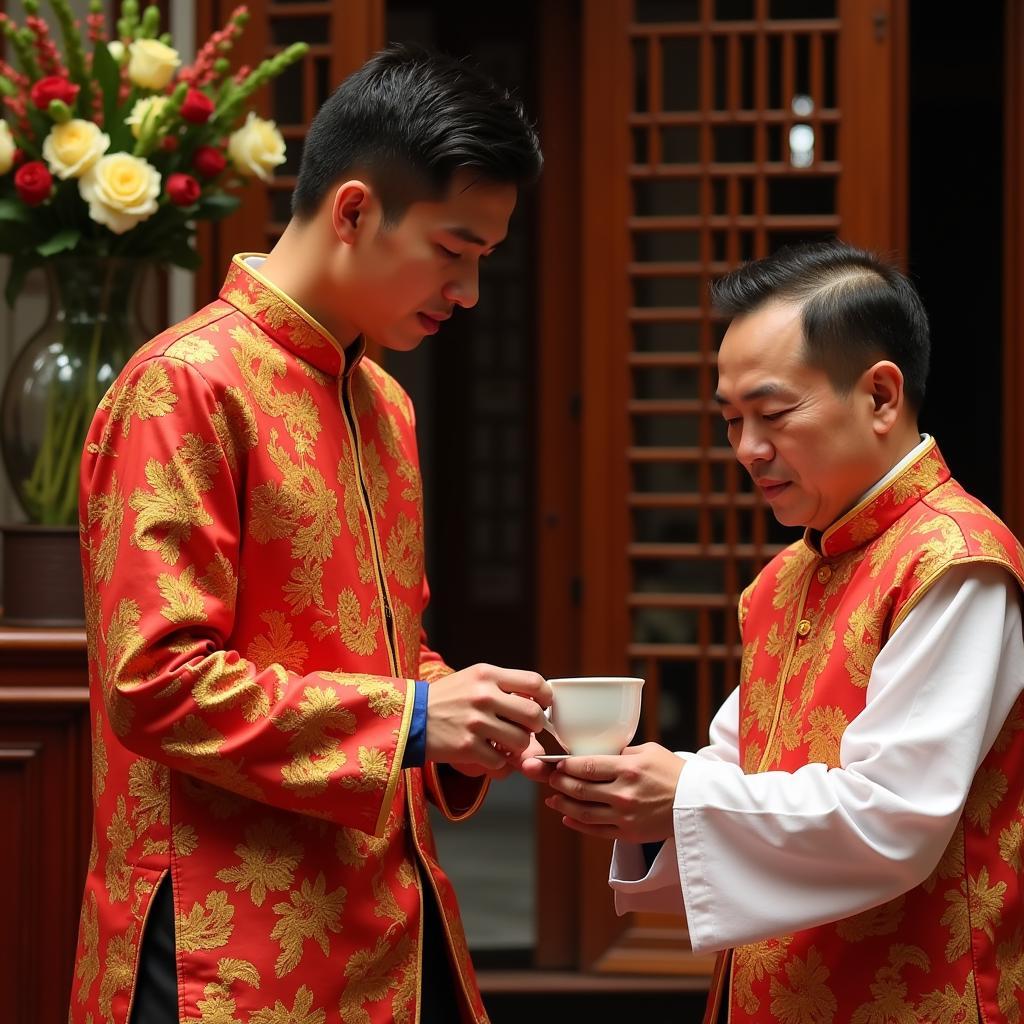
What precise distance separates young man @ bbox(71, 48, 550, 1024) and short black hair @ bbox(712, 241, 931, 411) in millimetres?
278

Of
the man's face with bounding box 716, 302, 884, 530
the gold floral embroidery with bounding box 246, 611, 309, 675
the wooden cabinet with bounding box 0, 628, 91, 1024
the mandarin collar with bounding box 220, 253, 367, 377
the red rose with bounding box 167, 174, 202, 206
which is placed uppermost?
the red rose with bounding box 167, 174, 202, 206

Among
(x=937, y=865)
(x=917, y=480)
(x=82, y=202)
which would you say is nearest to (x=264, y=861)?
(x=937, y=865)

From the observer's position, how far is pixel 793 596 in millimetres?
1681

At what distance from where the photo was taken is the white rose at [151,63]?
2361 mm

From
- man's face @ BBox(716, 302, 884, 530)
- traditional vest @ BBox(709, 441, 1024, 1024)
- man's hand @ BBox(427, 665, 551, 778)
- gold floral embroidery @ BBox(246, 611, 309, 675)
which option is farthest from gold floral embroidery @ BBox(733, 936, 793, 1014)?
gold floral embroidery @ BBox(246, 611, 309, 675)

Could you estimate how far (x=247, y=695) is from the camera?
1.38m

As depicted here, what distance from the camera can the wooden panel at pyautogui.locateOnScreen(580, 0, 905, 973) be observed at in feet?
10.8

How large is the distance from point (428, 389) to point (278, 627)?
5893mm

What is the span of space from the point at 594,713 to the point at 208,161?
134 centimetres

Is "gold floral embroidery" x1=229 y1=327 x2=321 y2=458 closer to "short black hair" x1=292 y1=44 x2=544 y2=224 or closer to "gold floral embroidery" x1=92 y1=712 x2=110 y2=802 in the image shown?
"short black hair" x1=292 y1=44 x2=544 y2=224

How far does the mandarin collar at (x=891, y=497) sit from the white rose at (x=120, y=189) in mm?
1249

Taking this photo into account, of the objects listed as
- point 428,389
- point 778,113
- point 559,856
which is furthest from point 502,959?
point 428,389

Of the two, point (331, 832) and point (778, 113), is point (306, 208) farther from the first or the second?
point (778, 113)

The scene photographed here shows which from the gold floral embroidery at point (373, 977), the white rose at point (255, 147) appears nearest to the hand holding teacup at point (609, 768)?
the gold floral embroidery at point (373, 977)
